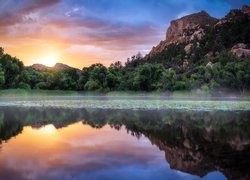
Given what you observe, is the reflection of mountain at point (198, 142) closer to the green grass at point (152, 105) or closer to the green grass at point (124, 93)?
the green grass at point (152, 105)

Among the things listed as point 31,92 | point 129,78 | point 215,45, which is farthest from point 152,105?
point 215,45

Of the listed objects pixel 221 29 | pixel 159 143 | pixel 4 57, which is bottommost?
pixel 159 143

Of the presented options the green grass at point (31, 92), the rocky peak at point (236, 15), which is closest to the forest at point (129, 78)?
the green grass at point (31, 92)

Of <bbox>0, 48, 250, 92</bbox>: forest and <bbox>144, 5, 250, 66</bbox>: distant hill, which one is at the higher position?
<bbox>144, 5, 250, 66</bbox>: distant hill

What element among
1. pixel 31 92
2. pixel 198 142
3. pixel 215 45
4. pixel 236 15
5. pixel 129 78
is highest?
pixel 236 15

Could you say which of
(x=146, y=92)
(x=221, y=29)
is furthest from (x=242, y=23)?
(x=146, y=92)

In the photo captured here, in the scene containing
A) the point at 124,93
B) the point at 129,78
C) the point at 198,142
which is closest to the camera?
the point at 198,142

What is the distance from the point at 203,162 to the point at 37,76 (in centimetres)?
8590

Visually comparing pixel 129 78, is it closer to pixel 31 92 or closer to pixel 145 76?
pixel 145 76

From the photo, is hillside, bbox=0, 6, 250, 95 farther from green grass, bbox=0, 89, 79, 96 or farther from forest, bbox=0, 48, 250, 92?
green grass, bbox=0, 89, 79, 96

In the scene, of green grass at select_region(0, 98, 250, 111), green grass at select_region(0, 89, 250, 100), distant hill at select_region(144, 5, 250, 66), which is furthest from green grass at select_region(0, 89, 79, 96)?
distant hill at select_region(144, 5, 250, 66)

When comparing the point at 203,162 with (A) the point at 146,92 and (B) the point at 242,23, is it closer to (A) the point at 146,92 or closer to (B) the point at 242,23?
(A) the point at 146,92

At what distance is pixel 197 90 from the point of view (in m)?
74.8

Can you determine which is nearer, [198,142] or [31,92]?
[198,142]
